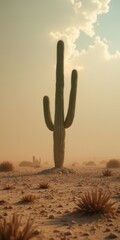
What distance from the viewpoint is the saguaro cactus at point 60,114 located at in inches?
924

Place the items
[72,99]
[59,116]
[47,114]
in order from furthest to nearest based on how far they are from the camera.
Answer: [47,114] < [72,99] < [59,116]

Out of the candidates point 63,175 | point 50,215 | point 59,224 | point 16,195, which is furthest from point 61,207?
point 63,175

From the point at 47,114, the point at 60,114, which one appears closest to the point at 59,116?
the point at 60,114

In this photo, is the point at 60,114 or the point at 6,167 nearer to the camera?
the point at 60,114

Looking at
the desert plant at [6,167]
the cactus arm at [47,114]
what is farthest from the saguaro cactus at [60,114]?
the desert plant at [6,167]

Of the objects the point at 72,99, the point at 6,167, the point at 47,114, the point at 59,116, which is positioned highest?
the point at 72,99

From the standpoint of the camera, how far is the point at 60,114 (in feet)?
77.4

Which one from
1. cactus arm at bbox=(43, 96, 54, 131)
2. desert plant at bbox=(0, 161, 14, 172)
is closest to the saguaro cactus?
cactus arm at bbox=(43, 96, 54, 131)

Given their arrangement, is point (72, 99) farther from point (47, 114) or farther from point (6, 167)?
point (6, 167)

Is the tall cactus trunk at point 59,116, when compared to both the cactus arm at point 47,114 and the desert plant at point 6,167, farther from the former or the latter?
the desert plant at point 6,167

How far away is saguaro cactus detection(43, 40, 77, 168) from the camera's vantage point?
77.0ft

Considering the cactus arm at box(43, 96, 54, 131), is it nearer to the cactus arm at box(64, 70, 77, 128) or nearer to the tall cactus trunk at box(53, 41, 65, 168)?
the tall cactus trunk at box(53, 41, 65, 168)

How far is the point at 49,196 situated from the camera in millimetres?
12023

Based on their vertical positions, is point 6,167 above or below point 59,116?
below
